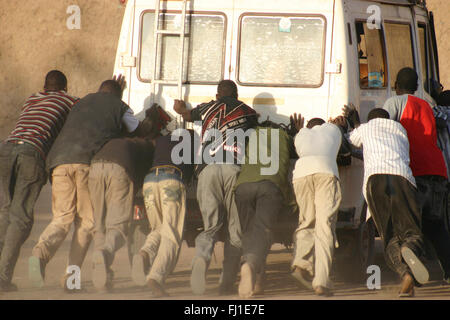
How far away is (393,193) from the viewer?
770cm

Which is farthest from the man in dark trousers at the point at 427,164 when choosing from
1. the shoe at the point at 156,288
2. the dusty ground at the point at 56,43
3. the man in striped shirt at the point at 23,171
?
the dusty ground at the point at 56,43

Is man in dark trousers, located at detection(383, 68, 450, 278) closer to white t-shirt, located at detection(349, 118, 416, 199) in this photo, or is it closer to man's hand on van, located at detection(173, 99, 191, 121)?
white t-shirt, located at detection(349, 118, 416, 199)

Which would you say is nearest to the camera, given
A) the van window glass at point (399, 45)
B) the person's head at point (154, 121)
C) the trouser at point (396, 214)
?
the trouser at point (396, 214)

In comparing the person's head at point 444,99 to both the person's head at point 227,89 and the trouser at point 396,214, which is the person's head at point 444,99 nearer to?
the trouser at point 396,214

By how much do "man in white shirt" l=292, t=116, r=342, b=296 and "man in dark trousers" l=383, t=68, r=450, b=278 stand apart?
2.23ft

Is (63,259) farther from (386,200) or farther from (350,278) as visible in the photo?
(386,200)

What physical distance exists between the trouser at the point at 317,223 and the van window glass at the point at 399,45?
2.00m

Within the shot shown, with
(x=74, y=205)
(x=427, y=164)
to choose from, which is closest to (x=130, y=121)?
(x=74, y=205)

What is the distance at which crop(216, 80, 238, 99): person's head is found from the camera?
26.9 feet

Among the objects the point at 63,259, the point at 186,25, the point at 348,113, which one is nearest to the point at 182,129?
the point at 186,25

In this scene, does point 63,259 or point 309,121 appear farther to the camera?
point 63,259

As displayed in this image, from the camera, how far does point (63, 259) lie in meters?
10.5

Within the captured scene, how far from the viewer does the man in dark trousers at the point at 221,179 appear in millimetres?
7820

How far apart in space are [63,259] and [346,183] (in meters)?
3.82
